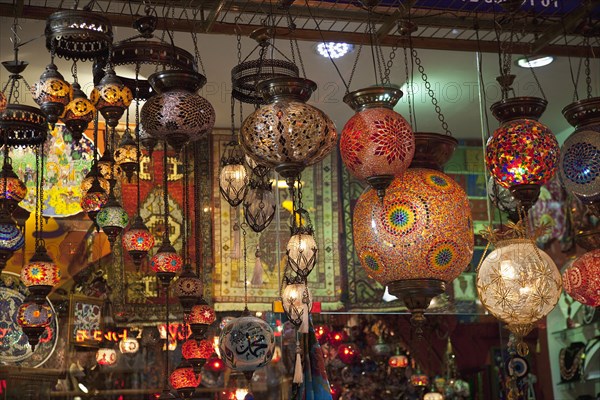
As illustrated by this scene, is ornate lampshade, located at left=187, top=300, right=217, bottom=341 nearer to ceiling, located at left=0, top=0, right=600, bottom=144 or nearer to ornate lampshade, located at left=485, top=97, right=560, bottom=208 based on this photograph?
ceiling, located at left=0, top=0, right=600, bottom=144

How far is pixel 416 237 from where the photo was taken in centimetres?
352

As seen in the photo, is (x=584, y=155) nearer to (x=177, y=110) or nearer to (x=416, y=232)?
(x=416, y=232)

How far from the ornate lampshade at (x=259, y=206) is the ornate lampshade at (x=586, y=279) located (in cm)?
149

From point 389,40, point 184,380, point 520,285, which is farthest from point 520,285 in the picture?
point 184,380

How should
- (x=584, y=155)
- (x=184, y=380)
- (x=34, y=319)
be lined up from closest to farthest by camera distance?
(x=584, y=155) < (x=34, y=319) < (x=184, y=380)

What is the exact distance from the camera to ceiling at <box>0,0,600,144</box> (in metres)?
4.55

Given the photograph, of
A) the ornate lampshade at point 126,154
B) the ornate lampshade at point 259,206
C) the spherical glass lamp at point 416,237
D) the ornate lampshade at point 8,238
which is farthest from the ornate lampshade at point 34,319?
the spherical glass lamp at point 416,237

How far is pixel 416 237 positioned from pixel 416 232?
2 cm

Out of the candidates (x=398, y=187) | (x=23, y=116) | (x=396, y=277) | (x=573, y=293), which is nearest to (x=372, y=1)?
(x=398, y=187)

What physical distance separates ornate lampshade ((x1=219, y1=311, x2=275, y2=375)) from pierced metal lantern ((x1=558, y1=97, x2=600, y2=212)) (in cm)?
167

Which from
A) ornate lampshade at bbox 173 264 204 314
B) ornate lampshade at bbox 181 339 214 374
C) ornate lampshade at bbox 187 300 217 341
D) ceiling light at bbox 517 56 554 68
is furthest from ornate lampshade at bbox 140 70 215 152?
ceiling light at bbox 517 56 554 68

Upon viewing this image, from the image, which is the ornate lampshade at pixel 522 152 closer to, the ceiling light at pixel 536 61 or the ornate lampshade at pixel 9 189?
the ornate lampshade at pixel 9 189

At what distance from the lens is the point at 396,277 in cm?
Result: 358

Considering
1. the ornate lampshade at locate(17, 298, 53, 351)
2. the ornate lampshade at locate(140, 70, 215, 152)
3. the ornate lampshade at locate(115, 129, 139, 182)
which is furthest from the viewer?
the ornate lampshade at locate(115, 129, 139, 182)
